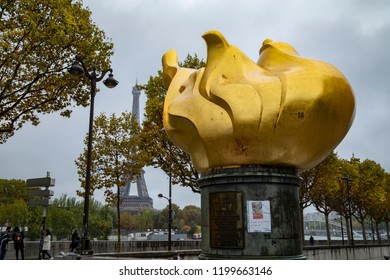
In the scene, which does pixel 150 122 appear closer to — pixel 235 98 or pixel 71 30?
pixel 71 30

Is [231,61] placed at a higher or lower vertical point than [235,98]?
higher

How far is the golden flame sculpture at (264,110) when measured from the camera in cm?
841

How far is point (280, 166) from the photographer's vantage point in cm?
884

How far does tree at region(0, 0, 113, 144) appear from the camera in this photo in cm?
1460

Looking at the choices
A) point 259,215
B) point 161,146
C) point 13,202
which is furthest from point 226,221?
point 13,202

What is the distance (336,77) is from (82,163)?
2251 cm

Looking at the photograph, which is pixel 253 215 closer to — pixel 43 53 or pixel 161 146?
pixel 43 53

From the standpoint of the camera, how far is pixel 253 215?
27.8 ft

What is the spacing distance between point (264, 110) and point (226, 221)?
2.58 meters

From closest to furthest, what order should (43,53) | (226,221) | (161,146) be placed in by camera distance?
(226,221) < (43,53) < (161,146)

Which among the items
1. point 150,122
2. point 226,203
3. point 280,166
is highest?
point 150,122

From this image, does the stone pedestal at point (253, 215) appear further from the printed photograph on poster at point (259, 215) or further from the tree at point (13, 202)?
the tree at point (13, 202)

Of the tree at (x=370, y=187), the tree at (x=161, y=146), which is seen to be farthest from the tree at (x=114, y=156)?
the tree at (x=370, y=187)
